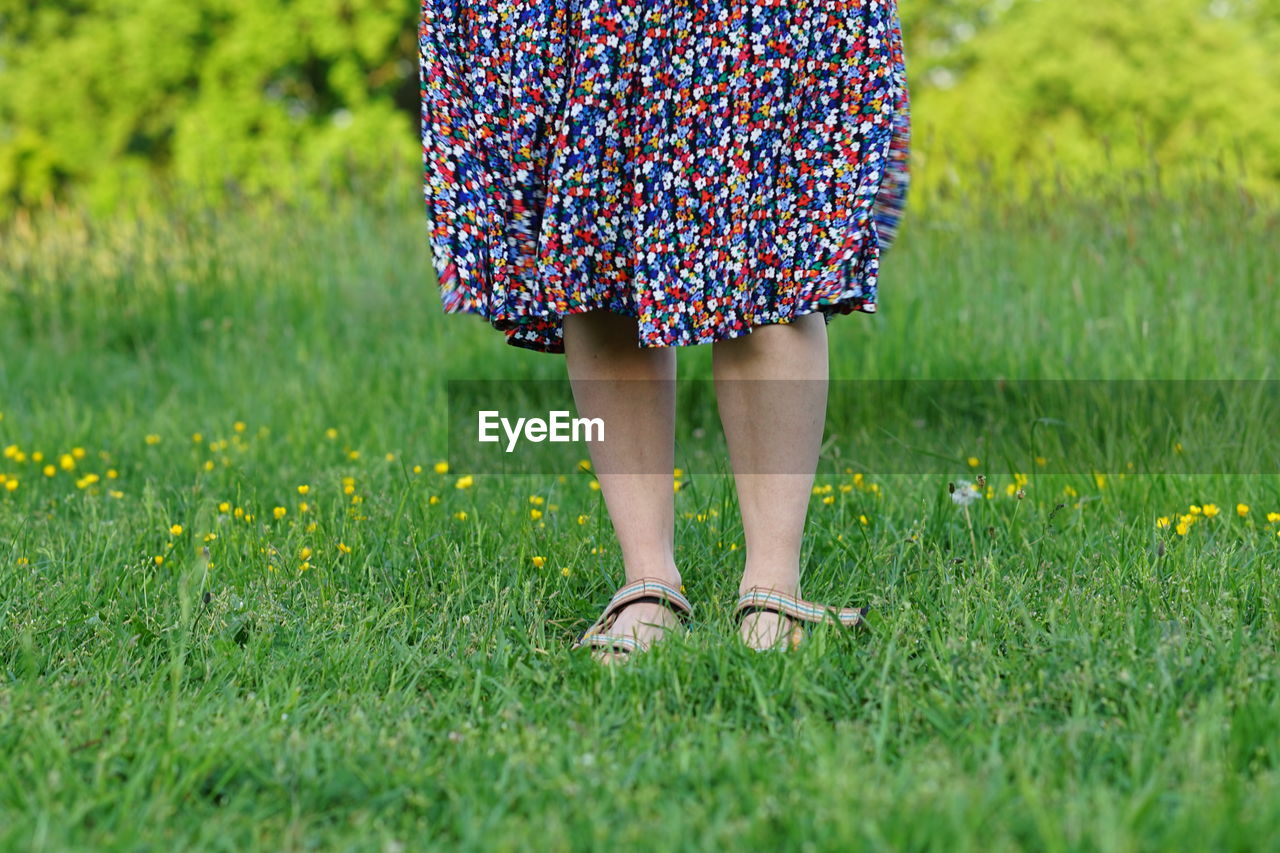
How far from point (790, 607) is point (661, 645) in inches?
9.1

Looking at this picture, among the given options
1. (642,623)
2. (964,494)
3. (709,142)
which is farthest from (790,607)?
(709,142)

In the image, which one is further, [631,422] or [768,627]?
[631,422]

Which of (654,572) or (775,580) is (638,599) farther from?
(775,580)

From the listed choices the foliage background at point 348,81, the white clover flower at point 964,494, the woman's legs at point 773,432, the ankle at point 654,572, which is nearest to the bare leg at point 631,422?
the ankle at point 654,572

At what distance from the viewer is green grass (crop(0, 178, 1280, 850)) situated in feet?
4.17

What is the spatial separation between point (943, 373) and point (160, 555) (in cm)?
198

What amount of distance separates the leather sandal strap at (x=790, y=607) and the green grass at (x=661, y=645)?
7cm

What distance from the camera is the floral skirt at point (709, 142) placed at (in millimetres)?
1738

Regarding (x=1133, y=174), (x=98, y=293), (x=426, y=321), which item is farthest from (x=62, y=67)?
(x=1133, y=174)

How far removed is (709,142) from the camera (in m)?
1.75

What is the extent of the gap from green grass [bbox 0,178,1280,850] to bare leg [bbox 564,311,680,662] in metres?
0.15

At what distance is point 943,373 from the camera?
3.21 m

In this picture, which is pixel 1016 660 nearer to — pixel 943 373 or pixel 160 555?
pixel 160 555

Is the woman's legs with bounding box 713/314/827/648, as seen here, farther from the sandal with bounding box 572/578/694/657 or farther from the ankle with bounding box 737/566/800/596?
the sandal with bounding box 572/578/694/657
